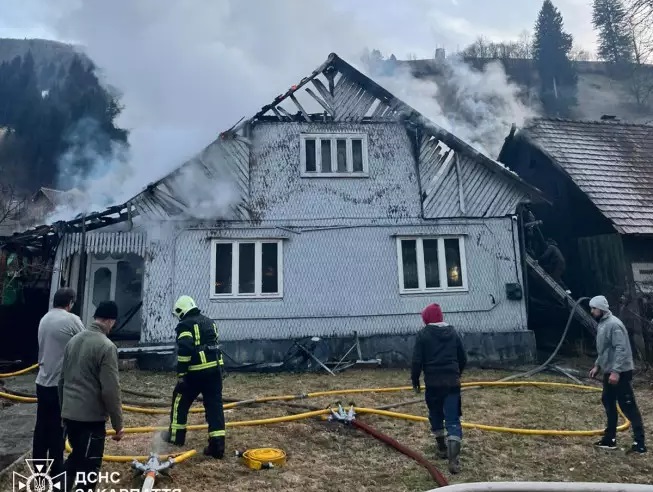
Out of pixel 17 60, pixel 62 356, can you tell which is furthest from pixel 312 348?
pixel 17 60

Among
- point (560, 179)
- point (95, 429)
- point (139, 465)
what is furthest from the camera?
point (560, 179)

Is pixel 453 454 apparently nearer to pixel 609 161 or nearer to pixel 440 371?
pixel 440 371

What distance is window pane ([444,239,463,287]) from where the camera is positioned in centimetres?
1157

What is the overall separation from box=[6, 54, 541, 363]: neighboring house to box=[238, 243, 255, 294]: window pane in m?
0.03

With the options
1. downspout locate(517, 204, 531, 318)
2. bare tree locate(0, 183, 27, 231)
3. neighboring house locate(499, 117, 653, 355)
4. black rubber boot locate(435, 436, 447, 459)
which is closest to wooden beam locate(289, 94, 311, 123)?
downspout locate(517, 204, 531, 318)

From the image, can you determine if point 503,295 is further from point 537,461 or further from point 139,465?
point 139,465

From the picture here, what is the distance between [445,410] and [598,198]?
9.97 m

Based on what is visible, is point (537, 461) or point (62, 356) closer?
point (62, 356)

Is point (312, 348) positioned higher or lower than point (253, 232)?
lower

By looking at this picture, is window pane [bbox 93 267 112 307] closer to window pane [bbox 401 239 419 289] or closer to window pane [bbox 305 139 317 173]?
window pane [bbox 305 139 317 173]

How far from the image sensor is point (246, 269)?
11094mm

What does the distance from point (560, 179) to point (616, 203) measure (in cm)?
185

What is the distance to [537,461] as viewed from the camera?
17.1ft

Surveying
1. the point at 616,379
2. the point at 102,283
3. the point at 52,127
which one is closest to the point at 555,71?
the point at 52,127
